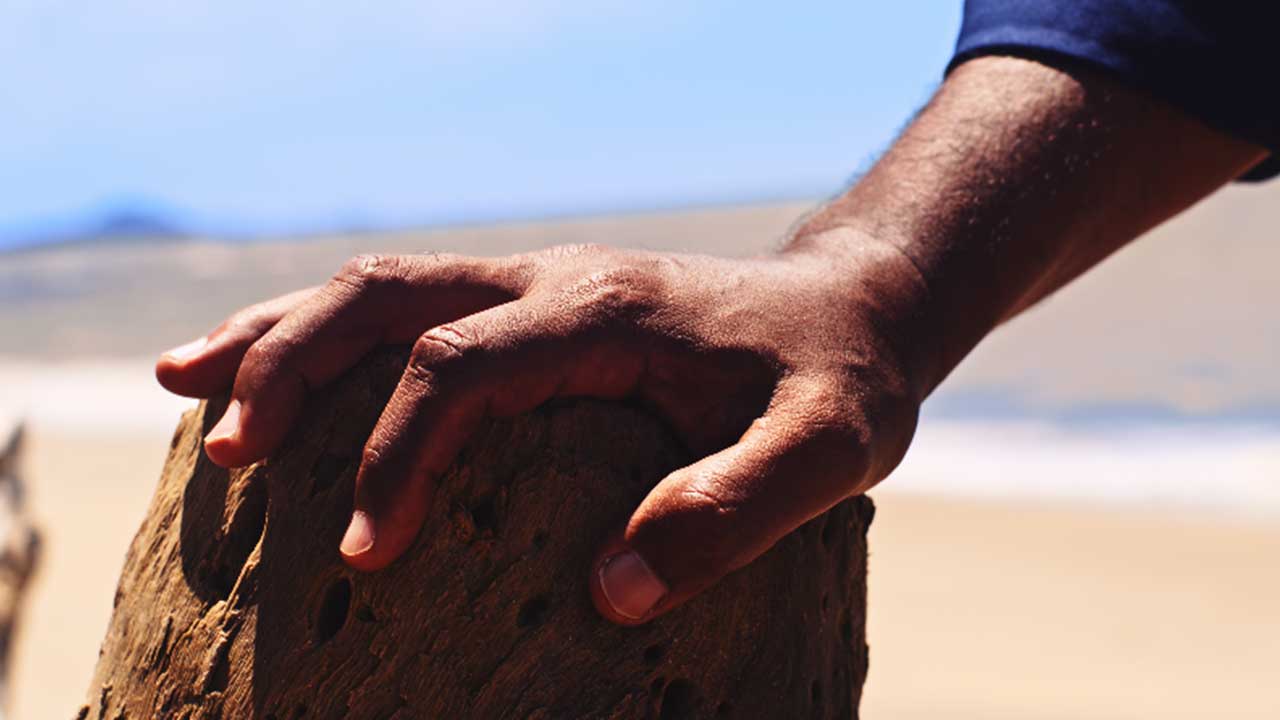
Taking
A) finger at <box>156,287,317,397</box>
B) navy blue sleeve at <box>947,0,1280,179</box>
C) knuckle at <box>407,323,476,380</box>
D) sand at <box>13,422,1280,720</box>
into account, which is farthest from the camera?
sand at <box>13,422,1280,720</box>

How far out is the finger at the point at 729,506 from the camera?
1685 mm

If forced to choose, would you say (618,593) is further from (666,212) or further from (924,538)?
(666,212)

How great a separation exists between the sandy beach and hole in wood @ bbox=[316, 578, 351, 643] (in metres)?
0.68

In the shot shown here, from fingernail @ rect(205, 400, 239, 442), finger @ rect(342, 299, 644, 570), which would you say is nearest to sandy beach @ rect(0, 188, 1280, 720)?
finger @ rect(342, 299, 644, 570)

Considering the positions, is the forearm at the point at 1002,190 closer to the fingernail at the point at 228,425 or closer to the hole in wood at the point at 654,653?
the hole in wood at the point at 654,653

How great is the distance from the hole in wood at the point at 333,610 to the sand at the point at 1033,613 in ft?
17.2

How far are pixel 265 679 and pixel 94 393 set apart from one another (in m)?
19.6

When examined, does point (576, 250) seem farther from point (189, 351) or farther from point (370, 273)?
point (189, 351)

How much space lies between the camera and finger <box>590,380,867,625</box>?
5.53ft

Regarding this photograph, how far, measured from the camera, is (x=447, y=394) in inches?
66.3

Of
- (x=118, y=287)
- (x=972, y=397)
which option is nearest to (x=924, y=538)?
(x=972, y=397)

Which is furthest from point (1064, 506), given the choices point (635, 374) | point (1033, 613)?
point (635, 374)

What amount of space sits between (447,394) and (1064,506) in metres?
10.1

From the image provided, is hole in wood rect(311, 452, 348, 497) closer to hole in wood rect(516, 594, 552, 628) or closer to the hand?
the hand
